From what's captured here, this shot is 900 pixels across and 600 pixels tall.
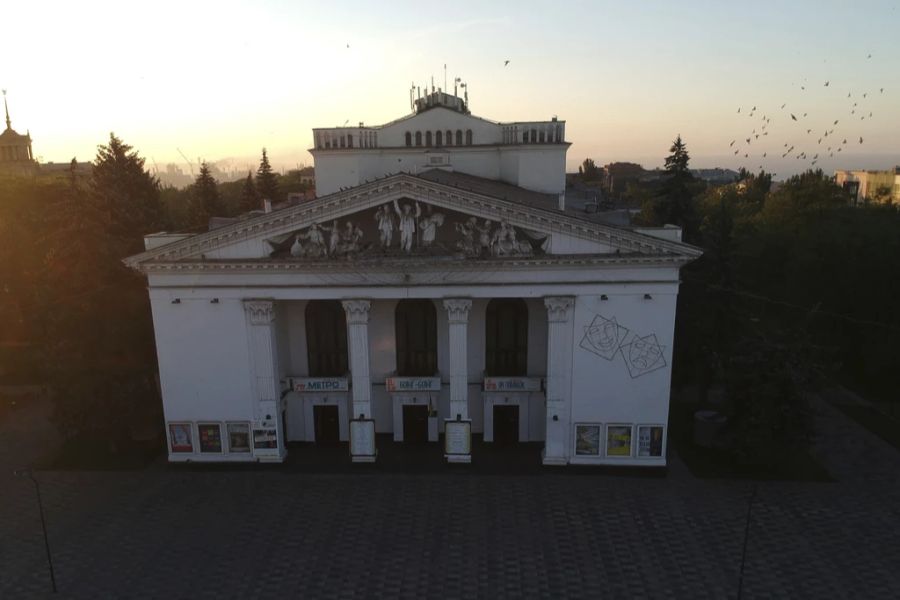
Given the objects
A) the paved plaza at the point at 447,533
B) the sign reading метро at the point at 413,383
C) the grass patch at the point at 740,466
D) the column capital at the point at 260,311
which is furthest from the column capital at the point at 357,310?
the grass patch at the point at 740,466

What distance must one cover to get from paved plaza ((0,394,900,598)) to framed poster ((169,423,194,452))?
2.95 ft

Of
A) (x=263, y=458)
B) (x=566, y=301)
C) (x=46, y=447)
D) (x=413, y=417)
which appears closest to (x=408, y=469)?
(x=413, y=417)

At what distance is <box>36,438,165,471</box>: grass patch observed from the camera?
2653 cm

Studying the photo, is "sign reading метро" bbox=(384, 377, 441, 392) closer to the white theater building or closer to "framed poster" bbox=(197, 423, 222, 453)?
the white theater building

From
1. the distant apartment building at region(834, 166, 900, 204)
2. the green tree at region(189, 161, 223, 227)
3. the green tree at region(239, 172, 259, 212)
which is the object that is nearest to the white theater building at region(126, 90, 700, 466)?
the green tree at region(189, 161, 223, 227)

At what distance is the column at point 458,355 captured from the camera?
2483 centimetres

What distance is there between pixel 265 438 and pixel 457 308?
33.4 feet

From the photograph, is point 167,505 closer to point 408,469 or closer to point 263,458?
point 263,458

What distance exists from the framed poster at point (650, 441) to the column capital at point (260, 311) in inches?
638

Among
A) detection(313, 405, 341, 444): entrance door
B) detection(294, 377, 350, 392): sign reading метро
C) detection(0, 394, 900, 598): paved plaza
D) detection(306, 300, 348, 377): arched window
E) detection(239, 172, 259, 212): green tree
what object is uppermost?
detection(239, 172, 259, 212): green tree

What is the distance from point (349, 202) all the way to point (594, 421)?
1365 centimetres

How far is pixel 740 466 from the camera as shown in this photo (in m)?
25.5

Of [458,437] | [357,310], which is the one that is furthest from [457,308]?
[458,437]

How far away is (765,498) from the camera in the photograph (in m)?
23.3
